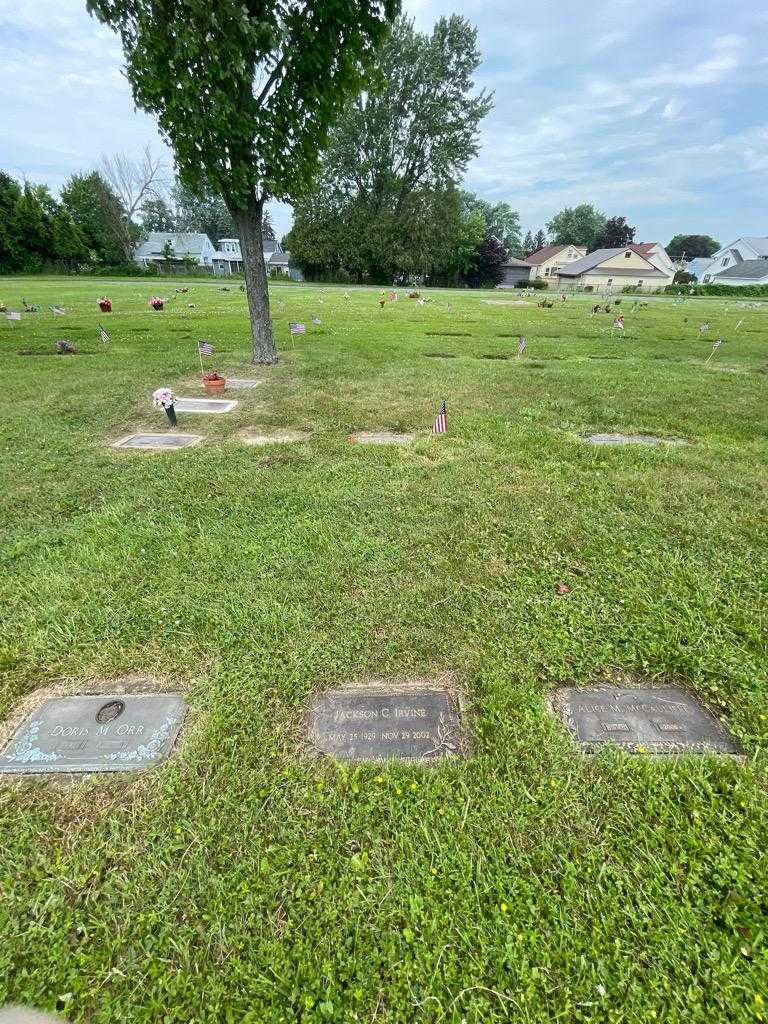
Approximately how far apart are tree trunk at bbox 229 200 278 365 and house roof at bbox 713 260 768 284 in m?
70.0

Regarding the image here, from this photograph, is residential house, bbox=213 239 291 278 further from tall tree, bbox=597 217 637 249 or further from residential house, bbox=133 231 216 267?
tall tree, bbox=597 217 637 249

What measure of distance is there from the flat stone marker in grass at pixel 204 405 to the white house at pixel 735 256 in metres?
74.8

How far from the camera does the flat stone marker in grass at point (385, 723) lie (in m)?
1.88

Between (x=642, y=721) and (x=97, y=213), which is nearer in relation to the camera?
(x=642, y=721)

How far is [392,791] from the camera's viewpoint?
→ 1727mm

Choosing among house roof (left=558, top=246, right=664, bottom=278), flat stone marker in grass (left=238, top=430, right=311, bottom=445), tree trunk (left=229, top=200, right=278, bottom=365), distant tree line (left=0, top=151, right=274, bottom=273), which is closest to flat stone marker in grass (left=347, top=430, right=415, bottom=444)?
flat stone marker in grass (left=238, top=430, right=311, bottom=445)

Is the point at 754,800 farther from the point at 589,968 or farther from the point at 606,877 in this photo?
the point at 589,968

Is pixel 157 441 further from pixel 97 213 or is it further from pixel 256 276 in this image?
pixel 97 213

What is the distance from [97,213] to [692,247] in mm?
112256

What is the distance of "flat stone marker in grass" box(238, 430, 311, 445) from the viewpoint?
507cm

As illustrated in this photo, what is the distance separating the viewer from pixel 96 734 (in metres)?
1.92

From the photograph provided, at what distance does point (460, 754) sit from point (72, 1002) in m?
1.38

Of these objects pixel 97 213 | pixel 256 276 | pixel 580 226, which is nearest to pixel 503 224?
pixel 580 226

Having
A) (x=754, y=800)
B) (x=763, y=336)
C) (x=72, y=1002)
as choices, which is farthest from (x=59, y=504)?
(x=763, y=336)
